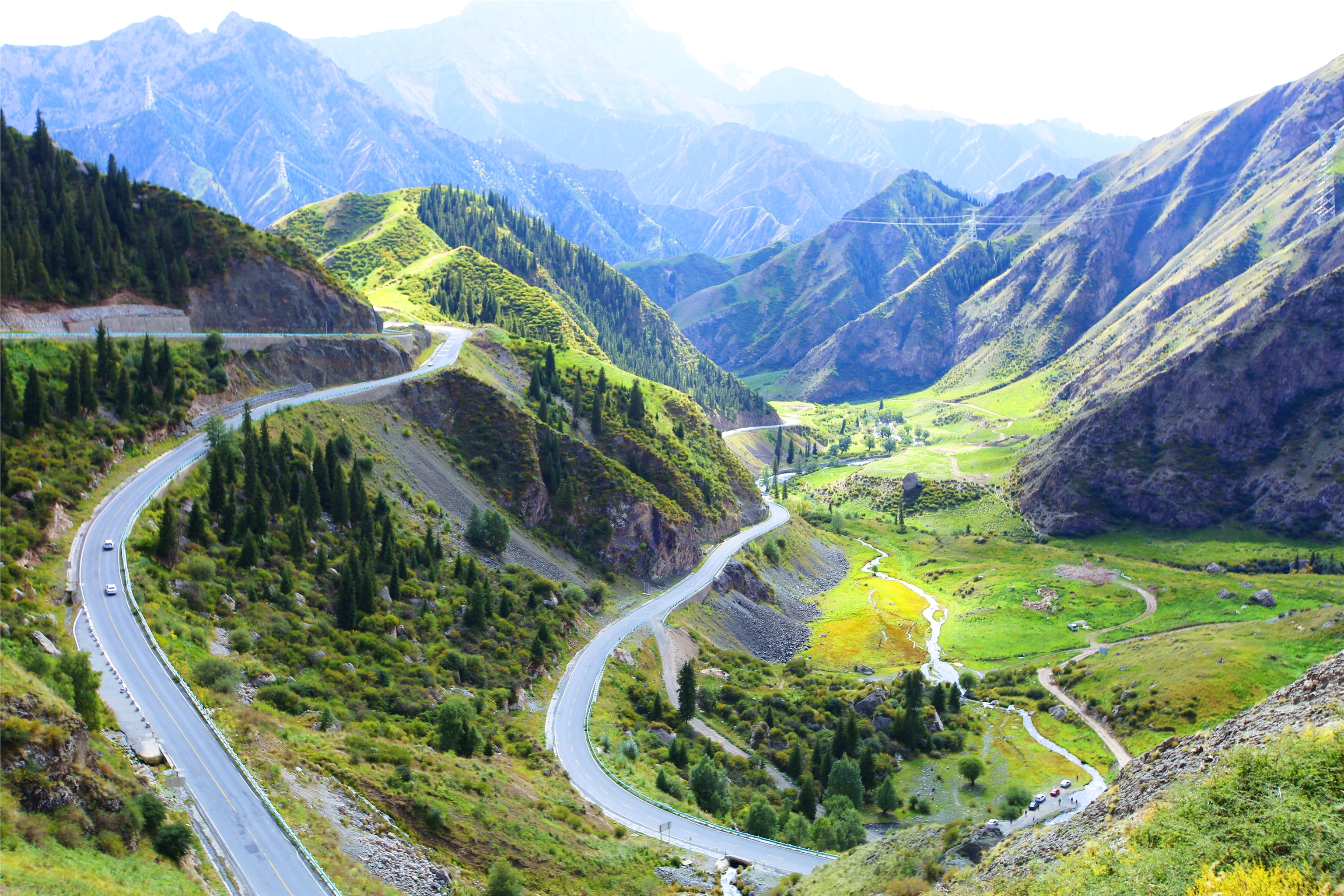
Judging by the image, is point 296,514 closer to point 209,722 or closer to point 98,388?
point 98,388

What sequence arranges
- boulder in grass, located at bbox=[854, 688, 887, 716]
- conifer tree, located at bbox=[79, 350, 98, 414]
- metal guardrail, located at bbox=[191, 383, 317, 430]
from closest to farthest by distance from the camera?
1. conifer tree, located at bbox=[79, 350, 98, 414]
2. metal guardrail, located at bbox=[191, 383, 317, 430]
3. boulder in grass, located at bbox=[854, 688, 887, 716]

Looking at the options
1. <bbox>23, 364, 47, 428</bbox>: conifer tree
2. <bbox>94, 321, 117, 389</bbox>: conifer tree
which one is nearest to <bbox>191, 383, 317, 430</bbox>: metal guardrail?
<bbox>94, 321, 117, 389</bbox>: conifer tree

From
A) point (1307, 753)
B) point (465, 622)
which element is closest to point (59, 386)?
point (465, 622)

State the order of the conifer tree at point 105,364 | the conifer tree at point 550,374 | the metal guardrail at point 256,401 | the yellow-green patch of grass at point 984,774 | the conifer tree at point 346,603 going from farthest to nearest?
1. the conifer tree at point 550,374
2. the metal guardrail at point 256,401
3. the yellow-green patch of grass at point 984,774
4. the conifer tree at point 105,364
5. the conifer tree at point 346,603

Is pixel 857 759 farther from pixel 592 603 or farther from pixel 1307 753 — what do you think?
pixel 1307 753

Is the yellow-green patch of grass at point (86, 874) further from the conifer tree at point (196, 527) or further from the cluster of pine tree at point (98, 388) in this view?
the cluster of pine tree at point (98, 388)

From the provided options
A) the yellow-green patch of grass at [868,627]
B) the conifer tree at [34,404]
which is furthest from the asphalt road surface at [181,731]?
the yellow-green patch of grass at [868,627]

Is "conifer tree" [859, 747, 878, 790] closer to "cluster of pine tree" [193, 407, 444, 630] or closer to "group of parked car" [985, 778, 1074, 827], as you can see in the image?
"group of parked car" [985, 778, 1074, 827]

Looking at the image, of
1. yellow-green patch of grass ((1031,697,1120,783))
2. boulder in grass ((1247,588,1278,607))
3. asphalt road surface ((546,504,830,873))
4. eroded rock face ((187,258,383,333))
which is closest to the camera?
asphalt road surface ((546,504,830,873))
